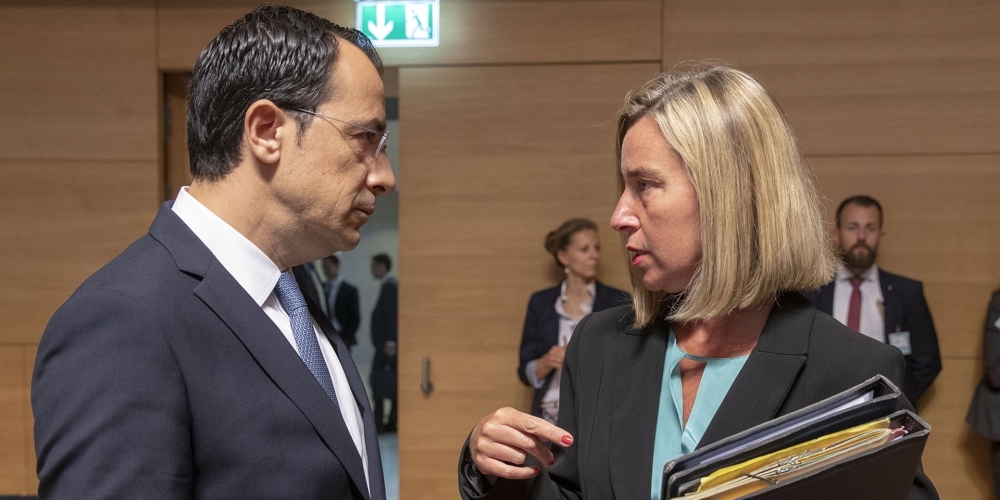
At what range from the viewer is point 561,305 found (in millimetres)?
4727

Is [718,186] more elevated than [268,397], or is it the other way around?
[718,186]

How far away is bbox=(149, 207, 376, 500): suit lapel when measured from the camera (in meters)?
1.20

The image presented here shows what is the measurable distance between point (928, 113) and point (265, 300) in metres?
4.52

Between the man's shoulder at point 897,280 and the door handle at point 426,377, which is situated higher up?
the man's shoulder at point 897,280

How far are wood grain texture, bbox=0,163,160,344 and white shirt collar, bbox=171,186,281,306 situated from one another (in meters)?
4.17

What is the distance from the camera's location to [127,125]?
5.11 metres

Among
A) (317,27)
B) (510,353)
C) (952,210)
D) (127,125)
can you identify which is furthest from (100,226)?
(952,210)

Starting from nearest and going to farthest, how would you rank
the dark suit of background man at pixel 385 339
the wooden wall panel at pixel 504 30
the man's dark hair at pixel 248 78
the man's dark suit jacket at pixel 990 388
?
the man's dark hair at pixel 248 78
the man's dark suit jacket at pixel 990 388
the wooden wall panel at pixel 504 30
the dark suit of background man at pixel 385 339

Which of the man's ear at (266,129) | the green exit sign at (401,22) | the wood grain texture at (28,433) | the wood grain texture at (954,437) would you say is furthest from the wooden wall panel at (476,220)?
the man's ear at (266,129)

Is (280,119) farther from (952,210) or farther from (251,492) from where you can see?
(952,210)

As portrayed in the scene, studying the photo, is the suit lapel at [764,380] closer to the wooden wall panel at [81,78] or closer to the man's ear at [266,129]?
the man's ear at [266,129]

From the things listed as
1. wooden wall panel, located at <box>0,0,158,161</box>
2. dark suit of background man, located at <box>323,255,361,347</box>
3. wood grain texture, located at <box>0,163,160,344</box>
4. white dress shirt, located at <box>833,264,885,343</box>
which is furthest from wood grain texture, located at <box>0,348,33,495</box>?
white dress shirt, located at <box>833,264,885,343</box>

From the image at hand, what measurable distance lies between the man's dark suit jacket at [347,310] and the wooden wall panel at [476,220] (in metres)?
0.51

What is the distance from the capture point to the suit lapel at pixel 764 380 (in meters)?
1.31
